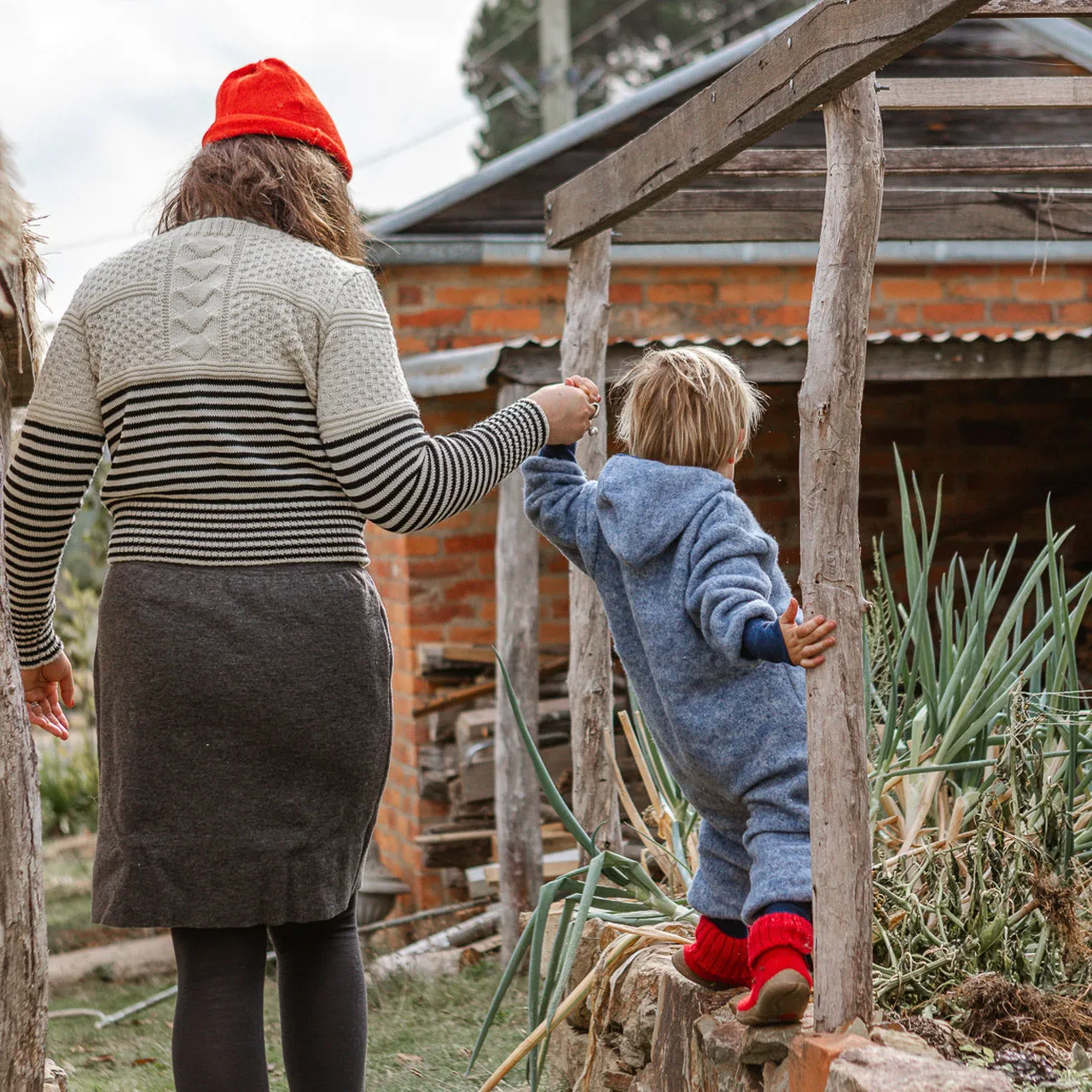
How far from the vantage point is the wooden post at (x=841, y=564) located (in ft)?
6.49

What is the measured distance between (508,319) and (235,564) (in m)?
4.11

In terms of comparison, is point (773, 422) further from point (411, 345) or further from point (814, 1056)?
point (814, 1056)

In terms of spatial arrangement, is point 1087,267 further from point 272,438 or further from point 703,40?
point 703,40

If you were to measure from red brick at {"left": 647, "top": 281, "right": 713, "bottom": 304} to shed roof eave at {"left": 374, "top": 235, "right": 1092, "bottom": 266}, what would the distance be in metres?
0.10

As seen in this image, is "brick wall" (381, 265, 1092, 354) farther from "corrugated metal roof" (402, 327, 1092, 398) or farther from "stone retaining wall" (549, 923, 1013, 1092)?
"stone retaining wall" (549, 923, 1013, 1092)

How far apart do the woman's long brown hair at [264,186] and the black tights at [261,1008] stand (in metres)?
0.95

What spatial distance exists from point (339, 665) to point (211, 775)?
8.5 inches

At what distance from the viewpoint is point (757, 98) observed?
2283 mm

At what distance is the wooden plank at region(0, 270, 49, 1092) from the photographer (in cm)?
195

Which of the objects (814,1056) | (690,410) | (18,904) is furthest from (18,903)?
(690,410)

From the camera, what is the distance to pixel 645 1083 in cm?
259

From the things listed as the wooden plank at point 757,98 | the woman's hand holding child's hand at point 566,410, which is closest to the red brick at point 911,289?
the wooden plank at point 757,98

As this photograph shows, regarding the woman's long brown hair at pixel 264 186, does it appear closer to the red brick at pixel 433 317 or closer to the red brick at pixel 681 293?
the red brick at pixel 433 317

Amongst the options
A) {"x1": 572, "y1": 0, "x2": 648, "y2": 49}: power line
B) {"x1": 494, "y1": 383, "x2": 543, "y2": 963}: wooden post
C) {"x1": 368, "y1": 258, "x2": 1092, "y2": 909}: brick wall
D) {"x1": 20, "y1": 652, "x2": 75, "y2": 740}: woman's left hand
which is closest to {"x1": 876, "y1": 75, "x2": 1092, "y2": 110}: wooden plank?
{"x1": 20, "y1": 652, "x2": 75, "y2": 740}: woman's left hand
